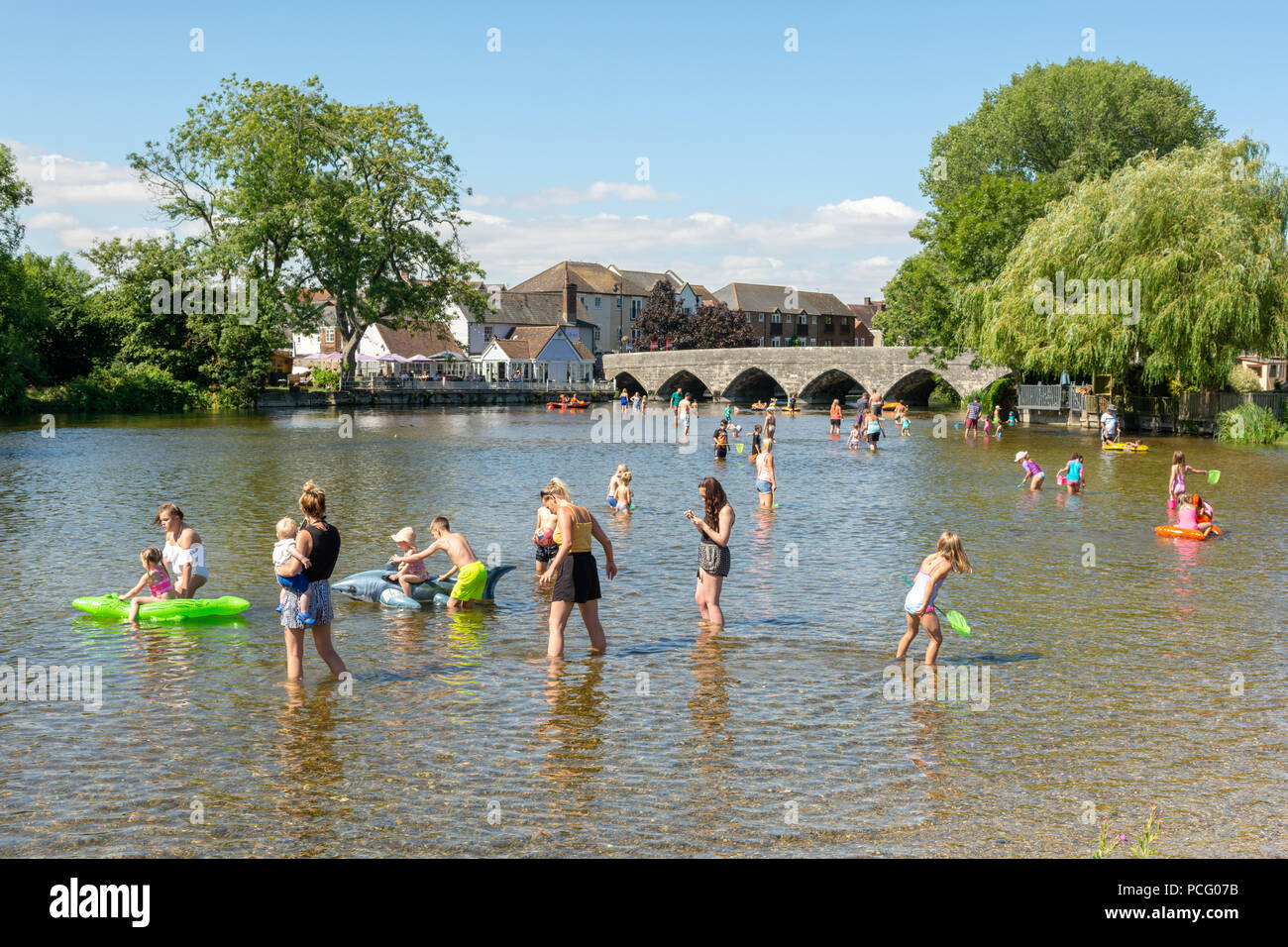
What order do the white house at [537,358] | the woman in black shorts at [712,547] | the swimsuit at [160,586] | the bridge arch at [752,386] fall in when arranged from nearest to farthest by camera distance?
the woman in black shorts at [712,547] → the swimsuit at [160,586] → the bridge arch at [752,386] → the white house at [537,358]

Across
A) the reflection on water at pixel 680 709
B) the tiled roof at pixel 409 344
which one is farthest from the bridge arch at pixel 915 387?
the reflection on water at pixel 680 709

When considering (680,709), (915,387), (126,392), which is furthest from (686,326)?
(680,709)

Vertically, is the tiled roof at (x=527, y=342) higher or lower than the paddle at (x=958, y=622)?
higher

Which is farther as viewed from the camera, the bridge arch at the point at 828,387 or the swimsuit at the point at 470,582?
the bridge arch at the point at 828,387

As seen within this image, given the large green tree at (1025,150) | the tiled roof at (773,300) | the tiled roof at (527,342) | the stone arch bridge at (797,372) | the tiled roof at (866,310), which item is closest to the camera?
the large green tree at (1025,150)

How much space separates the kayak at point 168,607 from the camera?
1389cm

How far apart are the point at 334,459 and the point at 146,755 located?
28.3 metres

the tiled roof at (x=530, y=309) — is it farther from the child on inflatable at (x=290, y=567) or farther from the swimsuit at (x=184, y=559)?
the child on inflatable at (x=290, y=567)

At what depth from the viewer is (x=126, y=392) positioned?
66.8 meters

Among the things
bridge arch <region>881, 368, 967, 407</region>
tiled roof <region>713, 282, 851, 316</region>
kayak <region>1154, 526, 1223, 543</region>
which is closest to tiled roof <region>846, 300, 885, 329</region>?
tiled roof <region>713, 282, 851, 316</region>

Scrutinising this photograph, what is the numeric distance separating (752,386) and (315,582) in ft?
310

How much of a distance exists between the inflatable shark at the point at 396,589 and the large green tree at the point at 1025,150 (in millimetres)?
46786

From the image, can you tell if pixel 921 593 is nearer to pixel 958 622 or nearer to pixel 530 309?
pixel 958 622

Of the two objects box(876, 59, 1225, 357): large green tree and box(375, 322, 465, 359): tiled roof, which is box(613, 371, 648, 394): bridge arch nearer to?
box(375, 322, 465, 359): tiled roof
